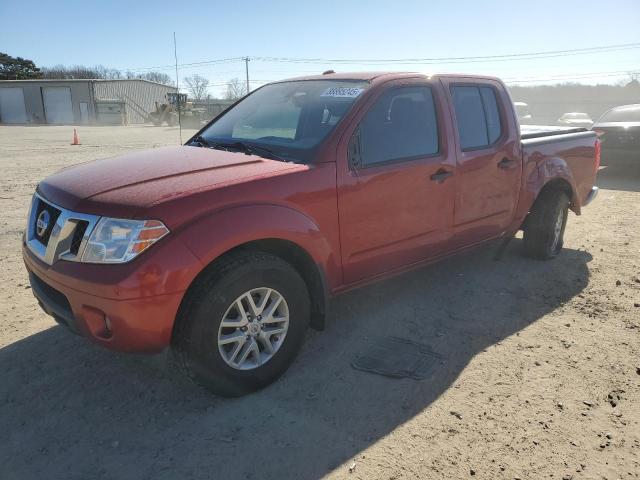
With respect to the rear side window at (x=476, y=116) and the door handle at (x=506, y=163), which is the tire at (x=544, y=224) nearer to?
the door handle at (x=506, y=163)

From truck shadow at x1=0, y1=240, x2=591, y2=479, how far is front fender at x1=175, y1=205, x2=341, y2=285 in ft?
2.53

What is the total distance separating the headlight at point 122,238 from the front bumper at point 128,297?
46 millimetres

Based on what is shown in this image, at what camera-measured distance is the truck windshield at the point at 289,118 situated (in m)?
3.35

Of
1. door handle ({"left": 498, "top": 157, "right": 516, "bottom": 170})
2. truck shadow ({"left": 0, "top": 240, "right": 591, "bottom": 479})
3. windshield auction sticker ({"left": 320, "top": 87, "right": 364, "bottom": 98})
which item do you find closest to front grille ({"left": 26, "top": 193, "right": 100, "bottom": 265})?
truck shadow ({"left": 0, "top": 240, "right": 591, "bottom": 479})

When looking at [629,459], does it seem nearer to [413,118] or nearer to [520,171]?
[413,118]

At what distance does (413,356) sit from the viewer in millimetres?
3395

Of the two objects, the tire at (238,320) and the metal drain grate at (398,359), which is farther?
the metal drain grate at (398,359)

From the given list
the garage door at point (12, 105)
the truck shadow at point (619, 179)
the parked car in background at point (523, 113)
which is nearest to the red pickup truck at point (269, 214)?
the truck shadow at point (619, 179)

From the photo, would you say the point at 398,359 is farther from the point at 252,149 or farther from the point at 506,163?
the point at 506,163

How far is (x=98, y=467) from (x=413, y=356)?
1.96 meters

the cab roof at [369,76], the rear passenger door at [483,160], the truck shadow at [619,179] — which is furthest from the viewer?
the truck shadow at [619,179]

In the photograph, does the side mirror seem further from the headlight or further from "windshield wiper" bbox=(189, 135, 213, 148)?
the headlight

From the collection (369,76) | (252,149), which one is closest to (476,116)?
(369,76)

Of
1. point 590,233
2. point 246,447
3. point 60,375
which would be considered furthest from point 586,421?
point 590,233
